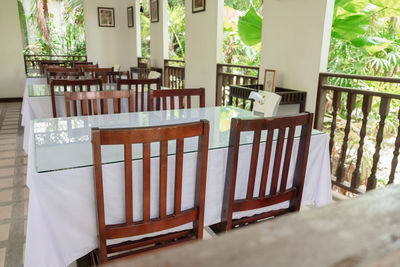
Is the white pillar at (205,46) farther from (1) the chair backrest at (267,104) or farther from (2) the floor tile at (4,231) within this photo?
(2) the floor tile at (4,231)

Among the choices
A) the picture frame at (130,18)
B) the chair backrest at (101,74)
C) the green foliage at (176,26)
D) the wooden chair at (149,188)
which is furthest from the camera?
the picture frame at (130,18)

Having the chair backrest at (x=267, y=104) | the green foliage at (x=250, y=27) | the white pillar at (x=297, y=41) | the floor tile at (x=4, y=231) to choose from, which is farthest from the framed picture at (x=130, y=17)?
the chair backrest at (x=267, y=104)

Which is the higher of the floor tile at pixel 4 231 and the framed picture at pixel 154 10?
the framed picture at pixel 154 10

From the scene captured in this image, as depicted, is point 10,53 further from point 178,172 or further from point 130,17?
point 178,172

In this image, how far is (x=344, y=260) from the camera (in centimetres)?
30

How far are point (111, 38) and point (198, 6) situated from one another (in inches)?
172

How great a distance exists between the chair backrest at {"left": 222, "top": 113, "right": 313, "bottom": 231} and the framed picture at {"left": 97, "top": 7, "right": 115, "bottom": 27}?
8.15m

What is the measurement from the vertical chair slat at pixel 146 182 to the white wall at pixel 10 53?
788 cm

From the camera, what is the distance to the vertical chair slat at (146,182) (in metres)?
1.15

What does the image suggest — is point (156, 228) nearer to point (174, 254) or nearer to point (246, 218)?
point (246, 218)

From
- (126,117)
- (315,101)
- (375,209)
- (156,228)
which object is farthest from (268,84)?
(375,209)

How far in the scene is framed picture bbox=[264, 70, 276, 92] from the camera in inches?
134

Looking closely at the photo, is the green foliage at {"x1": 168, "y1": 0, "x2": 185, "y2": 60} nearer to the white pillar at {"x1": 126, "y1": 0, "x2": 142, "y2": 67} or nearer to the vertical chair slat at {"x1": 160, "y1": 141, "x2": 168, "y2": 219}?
the white pillar at {"x1": 126, "y1": 0, "x2": 142, "y2": 67}

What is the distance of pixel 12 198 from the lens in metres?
2.70
